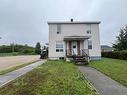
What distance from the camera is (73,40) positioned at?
28562 millimetres

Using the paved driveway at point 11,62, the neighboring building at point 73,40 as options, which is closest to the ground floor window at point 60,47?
the neighboring building at point 73,40

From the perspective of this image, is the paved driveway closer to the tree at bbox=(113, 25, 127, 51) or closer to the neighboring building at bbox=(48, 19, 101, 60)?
the neighboring building at bbox=(48, 19, 101, 60)

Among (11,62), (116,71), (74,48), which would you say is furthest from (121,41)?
(116,71)

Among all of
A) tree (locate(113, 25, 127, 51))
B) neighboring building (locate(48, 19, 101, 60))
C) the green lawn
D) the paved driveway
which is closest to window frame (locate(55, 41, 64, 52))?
neighboring building (locate(48, 19, 101, 60))

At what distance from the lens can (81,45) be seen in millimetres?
28828

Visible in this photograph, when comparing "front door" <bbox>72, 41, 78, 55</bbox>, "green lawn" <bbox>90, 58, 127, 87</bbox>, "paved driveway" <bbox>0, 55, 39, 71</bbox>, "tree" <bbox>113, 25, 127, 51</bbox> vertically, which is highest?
"tree" <bbox>113, 25, 127, 51</bbox>

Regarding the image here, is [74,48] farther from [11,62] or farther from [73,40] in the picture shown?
[11,62]

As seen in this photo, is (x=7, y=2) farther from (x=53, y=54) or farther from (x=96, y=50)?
(x=96, y=50)

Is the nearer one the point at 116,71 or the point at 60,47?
the point at 116,71

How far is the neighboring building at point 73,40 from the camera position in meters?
28.7

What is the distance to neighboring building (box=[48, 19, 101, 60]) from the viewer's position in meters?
28.7

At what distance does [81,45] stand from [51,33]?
4970 mm

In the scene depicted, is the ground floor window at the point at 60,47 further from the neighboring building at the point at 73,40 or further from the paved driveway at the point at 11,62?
the paved driveway at the point at 11,62

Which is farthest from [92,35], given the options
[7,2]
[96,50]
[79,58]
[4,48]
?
[4,48]
